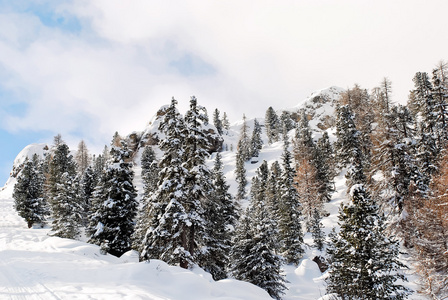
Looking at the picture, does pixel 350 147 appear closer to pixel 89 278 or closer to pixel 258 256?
pixel 258 256

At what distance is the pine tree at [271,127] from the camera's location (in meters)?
106

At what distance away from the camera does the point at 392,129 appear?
1046 inches

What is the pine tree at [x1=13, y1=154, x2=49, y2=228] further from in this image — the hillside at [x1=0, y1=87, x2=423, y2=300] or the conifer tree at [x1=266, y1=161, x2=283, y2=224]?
the conifer tree at [x1=266, y1=161, x2=283, y2=224]

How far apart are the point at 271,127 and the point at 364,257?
334ft

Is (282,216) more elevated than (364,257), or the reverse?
(282,216)

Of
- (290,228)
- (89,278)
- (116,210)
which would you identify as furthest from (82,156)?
(89,278)

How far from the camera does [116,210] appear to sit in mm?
24172

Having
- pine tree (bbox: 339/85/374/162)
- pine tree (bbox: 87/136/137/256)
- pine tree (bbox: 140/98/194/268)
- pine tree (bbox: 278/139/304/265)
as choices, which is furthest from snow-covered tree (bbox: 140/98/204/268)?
pine tree (bbox: 339/85/374/162)

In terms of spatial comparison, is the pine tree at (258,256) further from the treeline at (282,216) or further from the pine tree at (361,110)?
the pine tree at (361,110)

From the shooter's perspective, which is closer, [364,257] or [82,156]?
[364,257]

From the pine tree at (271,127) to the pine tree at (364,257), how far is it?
89.6 meters

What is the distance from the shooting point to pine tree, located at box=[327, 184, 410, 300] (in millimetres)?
13328

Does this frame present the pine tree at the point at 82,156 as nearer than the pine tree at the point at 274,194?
No

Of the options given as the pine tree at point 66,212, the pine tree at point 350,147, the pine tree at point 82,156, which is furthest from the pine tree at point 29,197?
the pine tree at point 350,147
